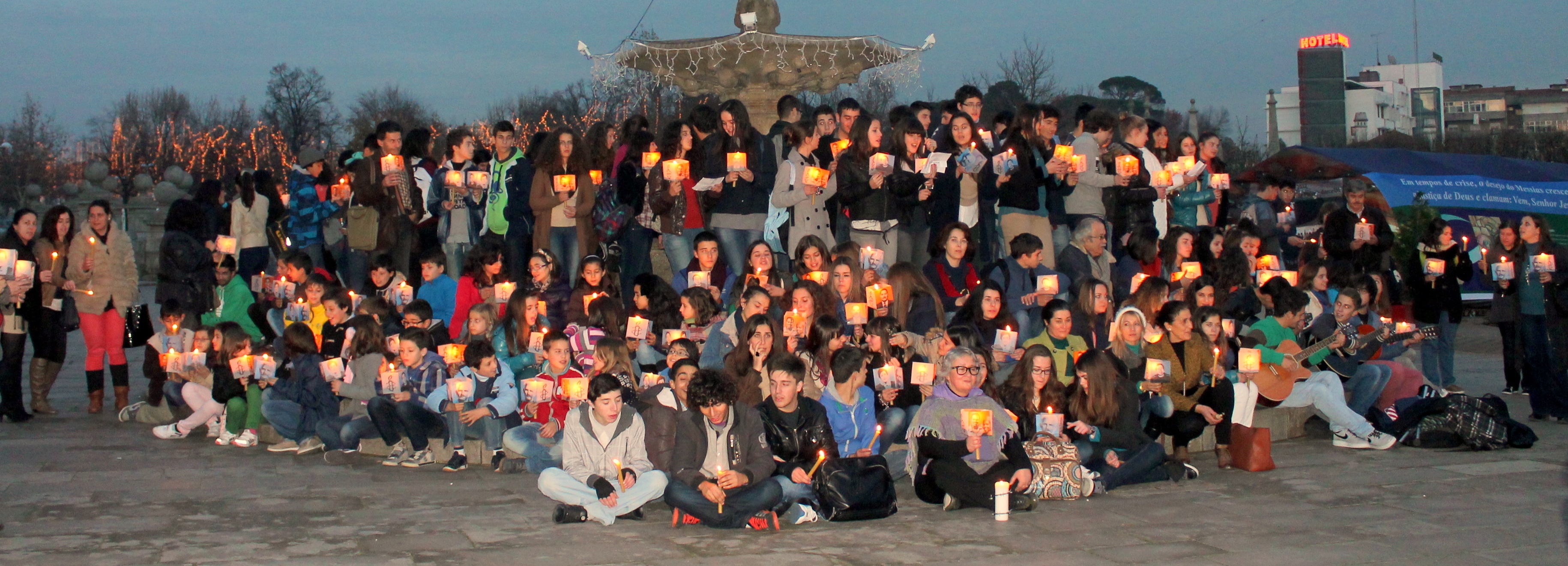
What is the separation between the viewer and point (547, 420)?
9578 millimetres

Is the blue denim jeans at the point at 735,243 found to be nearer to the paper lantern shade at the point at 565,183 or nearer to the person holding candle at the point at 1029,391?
the paper lantern shade at the point at 565,183

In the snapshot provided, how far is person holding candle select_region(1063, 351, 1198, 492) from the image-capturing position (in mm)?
8750

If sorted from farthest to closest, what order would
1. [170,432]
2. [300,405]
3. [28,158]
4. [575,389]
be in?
1. [28,158]
2. [170,432]
3. [300,405]
4. [575,389]

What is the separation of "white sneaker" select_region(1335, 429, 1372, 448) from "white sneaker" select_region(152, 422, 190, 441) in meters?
8.82

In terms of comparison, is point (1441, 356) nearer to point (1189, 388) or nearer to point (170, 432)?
point (1189, 388)

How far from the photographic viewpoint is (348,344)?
10664mm

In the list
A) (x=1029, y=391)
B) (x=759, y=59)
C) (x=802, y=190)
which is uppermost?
(x=759, y=59)

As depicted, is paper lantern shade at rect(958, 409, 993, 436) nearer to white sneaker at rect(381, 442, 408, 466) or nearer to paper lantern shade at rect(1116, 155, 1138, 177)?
white sneaker at rect(381, 442, 408, 466)

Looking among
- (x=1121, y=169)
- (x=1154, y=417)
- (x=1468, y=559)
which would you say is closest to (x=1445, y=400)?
(x=1154, y=417)

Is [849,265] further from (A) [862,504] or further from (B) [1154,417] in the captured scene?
(A) [862,504]

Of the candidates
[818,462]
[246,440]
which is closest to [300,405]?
[246,440]

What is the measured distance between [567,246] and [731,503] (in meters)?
5.40

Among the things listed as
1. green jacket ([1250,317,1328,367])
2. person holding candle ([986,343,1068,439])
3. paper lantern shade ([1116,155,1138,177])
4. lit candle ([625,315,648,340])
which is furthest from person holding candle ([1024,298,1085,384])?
lit candle ([625,315,648,340])

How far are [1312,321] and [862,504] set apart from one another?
5.36m
